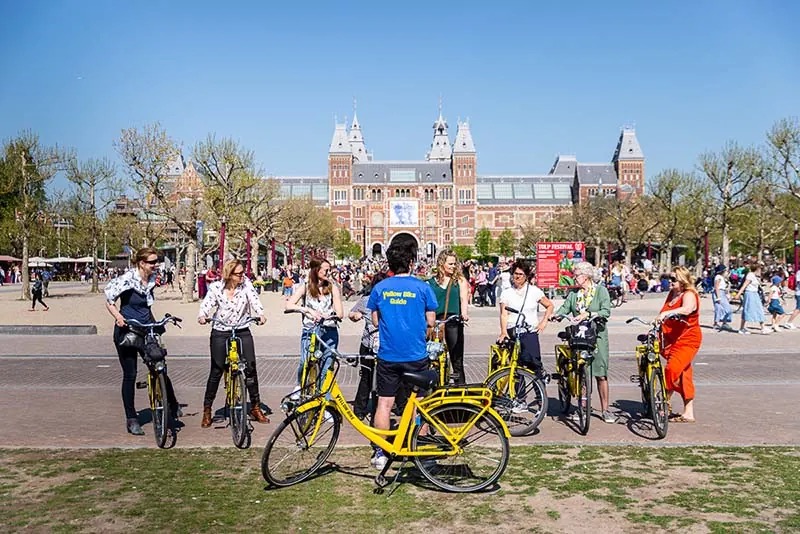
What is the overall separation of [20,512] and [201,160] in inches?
1425

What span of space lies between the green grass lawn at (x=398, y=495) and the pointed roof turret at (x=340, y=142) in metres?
135

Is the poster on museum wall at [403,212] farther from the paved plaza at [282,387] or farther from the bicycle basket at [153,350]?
the bicycle basket at [153,350]

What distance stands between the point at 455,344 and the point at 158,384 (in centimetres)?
307

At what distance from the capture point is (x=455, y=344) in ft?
28.6

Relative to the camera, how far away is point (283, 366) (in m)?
12.7

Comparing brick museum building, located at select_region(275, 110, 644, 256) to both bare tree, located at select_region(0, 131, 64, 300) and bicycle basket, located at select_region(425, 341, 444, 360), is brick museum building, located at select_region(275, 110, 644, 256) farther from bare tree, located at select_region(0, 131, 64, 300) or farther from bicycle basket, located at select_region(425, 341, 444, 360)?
bicycle basket, located at select_region(425, 341, 444, 360)

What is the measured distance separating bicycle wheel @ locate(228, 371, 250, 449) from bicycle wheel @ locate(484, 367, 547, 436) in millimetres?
2203

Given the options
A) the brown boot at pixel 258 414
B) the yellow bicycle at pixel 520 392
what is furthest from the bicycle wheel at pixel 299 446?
the brown boot at pixel 258 414

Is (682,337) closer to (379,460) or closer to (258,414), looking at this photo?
(379,460)

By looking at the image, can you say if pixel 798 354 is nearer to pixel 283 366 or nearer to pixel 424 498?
pixel 283 366

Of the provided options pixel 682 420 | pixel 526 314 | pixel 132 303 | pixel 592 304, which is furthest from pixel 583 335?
pixel 132 303

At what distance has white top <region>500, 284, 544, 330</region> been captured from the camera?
821 centimetres

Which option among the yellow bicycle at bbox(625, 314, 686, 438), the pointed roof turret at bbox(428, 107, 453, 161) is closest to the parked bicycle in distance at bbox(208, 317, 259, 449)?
the yellow bicycle at bbox(625, 314, 686, 438)

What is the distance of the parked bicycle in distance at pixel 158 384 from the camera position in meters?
7.04
